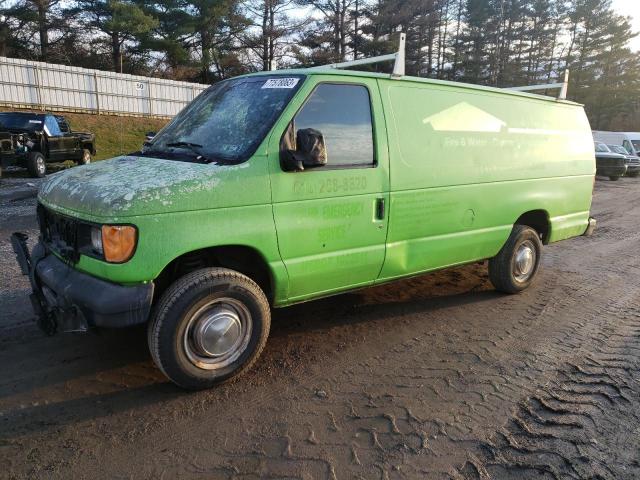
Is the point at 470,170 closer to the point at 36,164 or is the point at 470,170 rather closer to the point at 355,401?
the point at 355,401

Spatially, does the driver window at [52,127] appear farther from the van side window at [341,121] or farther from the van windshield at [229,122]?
the van side window at [341,121]

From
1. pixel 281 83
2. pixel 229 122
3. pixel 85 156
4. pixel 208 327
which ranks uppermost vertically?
pixel 281 83

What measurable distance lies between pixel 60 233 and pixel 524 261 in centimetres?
458

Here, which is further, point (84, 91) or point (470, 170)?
point (84, 91)

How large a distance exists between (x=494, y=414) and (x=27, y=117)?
16.4m

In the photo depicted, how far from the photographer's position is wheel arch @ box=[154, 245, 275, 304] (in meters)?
3.34

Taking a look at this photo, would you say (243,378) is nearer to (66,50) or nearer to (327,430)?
(327,430)

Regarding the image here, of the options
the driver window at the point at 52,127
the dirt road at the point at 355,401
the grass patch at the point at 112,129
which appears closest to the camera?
the dirt road at the point at 355,401

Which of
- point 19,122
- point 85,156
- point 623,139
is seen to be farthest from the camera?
point 623,139

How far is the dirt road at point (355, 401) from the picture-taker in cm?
263

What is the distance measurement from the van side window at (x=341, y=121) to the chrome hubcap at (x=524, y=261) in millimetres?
2456

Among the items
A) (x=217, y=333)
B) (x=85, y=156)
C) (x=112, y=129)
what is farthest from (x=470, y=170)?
(x=112, y=129)

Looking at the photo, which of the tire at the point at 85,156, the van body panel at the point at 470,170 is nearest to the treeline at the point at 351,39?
the tire at the point at 85,156

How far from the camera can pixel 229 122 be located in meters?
3.67
